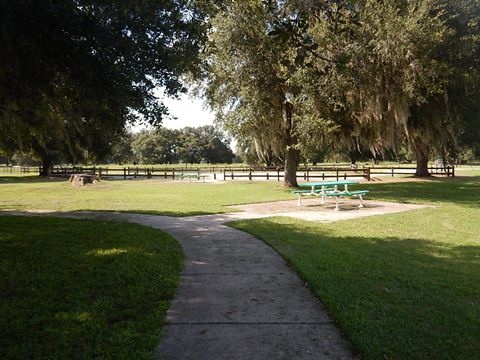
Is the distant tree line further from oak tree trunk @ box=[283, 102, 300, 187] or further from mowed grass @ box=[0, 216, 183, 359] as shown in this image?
mowed grass @ box=[0, 216, 183, 359]

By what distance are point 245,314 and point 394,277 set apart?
242cm

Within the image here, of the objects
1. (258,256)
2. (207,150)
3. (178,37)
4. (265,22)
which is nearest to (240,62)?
(265,22)

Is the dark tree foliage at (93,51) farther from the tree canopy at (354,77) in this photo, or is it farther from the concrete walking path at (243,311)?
the tree canopy at (354,77)

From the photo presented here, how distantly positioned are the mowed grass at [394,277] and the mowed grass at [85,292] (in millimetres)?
1860

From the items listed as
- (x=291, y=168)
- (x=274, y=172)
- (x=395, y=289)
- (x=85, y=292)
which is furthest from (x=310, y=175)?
(x=85, y=292)

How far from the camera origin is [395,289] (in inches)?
196

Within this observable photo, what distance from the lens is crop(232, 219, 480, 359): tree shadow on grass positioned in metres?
3.53

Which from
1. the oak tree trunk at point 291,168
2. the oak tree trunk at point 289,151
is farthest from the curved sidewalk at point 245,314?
the oak tree trunk at point 291,168

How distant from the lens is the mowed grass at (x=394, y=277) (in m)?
3.58

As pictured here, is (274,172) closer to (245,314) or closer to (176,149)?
(245,314)

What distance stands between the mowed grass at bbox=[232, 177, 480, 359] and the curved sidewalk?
0.75ft

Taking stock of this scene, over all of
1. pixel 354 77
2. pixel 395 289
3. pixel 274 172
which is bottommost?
pixel 395 289

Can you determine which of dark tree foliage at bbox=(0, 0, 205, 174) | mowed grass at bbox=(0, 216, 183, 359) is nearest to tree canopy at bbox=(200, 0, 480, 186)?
dark tree foliage at bbox=(0, 0, 205, 174)

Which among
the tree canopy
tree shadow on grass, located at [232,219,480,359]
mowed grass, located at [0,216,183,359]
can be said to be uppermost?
the tree canopy
